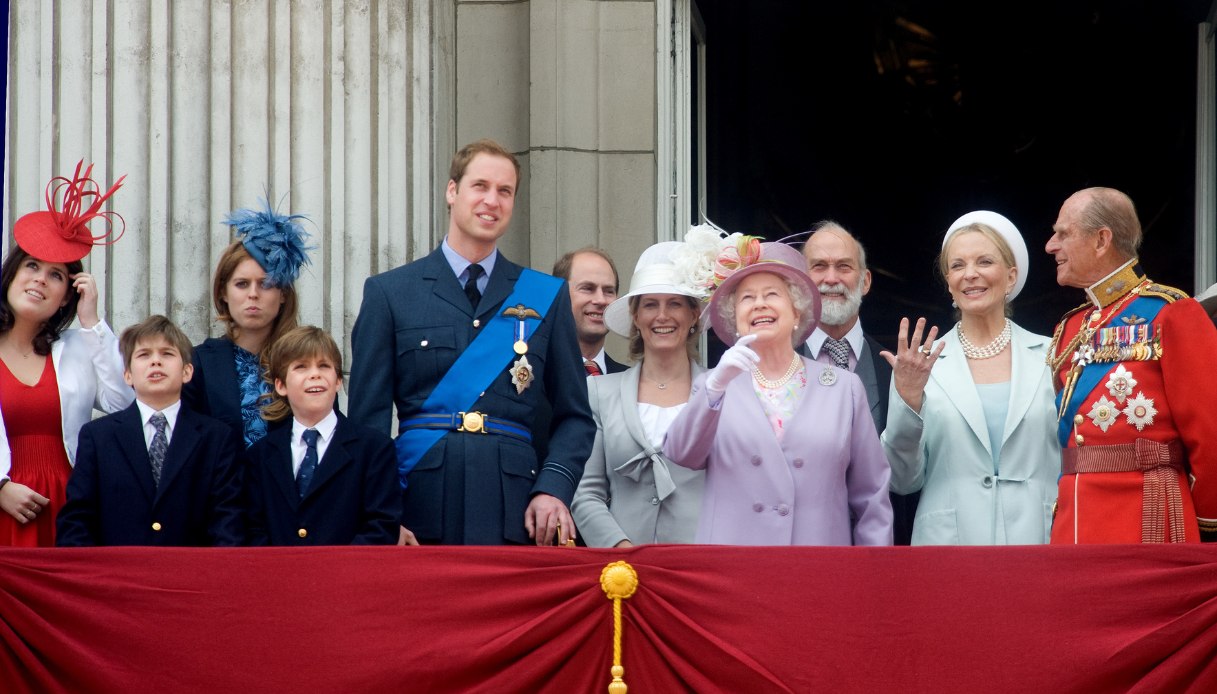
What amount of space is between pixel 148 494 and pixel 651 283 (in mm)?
1652

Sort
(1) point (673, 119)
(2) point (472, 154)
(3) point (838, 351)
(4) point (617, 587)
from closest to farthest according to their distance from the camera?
(4) point (617, 587) < (2) point (472, 154) < (3) point (838, 351) < (1) point (673, 119)

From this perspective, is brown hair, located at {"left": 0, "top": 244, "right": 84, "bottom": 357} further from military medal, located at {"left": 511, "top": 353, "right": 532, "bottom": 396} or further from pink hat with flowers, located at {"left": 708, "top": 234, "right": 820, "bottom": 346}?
pink hat with flowers, located at {"left": 708, "top": 234, "right": 820, "bottom": 346}

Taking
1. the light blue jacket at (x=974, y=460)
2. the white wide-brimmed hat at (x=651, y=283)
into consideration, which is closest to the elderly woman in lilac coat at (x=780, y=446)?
the light blue jacket at (x=974, y=460)

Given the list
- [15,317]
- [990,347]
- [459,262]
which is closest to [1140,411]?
[990,347]

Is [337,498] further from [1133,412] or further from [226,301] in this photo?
[1133,412]

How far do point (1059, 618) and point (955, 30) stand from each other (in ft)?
22.4

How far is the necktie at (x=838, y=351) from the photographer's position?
6.16 metres

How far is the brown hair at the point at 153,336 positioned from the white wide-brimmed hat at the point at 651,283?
4.49 feet

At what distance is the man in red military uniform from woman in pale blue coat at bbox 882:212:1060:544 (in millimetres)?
129

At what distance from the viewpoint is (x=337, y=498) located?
5.16m

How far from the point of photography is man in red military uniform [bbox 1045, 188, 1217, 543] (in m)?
5.03

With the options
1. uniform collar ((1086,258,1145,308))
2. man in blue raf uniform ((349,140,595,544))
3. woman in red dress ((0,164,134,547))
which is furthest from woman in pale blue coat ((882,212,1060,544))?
woman in red dress ((0,164,134,547))

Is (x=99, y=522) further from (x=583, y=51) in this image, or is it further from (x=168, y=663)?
(x=583, y=51)

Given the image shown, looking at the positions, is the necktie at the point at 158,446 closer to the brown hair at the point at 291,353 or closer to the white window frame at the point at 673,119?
the brown hair at the point at 291,353
